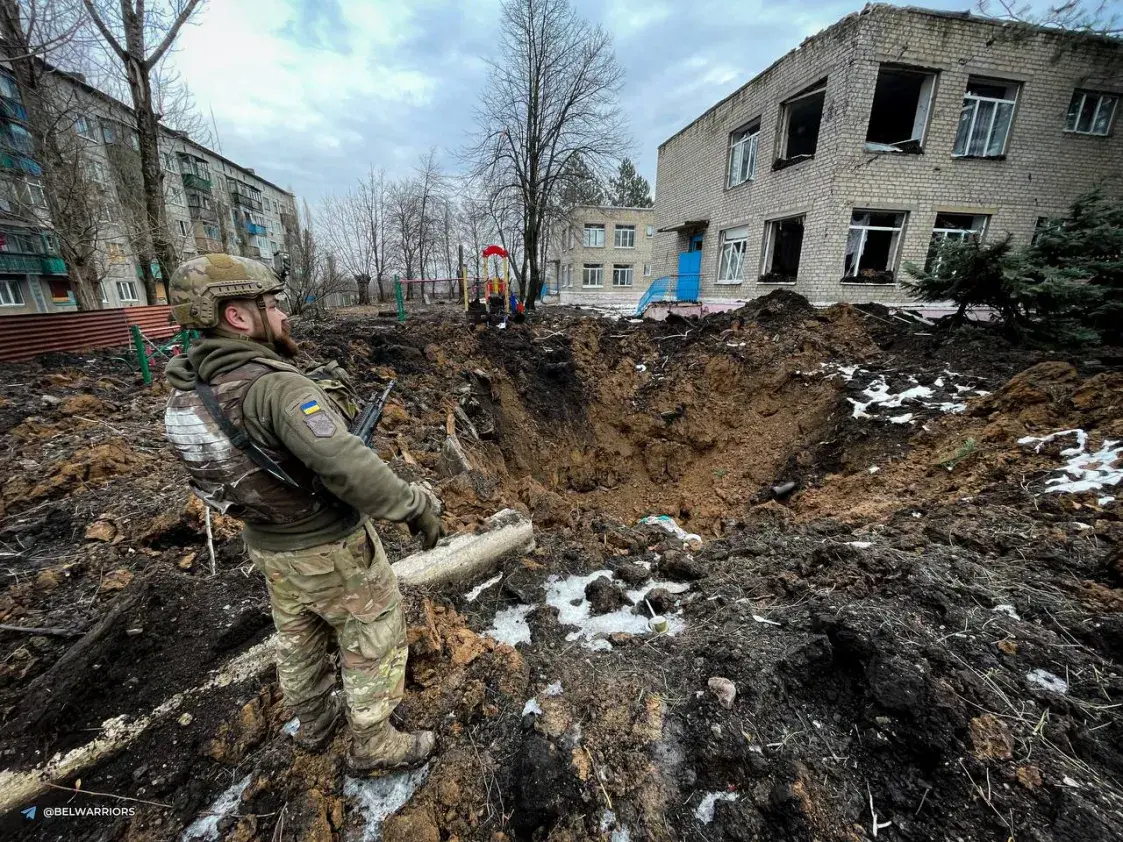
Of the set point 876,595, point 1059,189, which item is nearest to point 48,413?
point 876,595

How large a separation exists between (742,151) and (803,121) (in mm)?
1805

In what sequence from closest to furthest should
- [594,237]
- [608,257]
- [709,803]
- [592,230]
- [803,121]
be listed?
[709,803] < [803,121] < [592,230] < [594,237] < [608,257]

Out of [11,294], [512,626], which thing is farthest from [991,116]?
[11,294]

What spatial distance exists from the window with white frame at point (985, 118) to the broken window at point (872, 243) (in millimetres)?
2115

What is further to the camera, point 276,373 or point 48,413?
point 48,413

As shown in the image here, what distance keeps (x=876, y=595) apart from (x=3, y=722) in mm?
4371

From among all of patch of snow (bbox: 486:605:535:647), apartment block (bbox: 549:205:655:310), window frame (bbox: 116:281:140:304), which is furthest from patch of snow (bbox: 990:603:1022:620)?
window frame (bbox: 116:281:140:304)

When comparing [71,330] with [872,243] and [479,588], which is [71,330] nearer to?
[479,588]

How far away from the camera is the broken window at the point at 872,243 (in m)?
10.9

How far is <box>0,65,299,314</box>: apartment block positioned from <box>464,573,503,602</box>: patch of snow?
7.63 feet

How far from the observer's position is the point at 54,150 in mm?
10211

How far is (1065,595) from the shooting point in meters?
2.33

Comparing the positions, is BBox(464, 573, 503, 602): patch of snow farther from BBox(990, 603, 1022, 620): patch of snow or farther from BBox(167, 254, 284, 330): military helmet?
BBox(990, 603, 1022, 620): patch of snow

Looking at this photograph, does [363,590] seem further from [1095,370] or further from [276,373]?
[1095,370]
